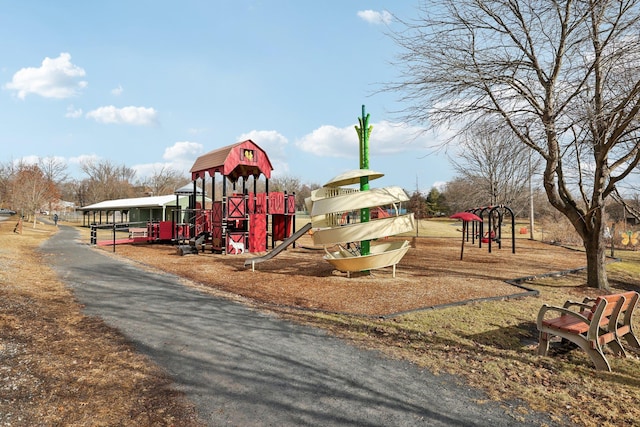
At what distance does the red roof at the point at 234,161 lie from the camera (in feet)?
60.4

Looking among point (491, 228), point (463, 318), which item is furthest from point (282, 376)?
point (491, 228)

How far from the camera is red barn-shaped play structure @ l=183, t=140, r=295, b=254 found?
60.0ft

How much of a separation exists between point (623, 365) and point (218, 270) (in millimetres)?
11257

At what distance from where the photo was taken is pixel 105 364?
4.61 m

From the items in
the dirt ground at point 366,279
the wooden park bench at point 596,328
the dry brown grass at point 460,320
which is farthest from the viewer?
the dirt ground at point 366,279

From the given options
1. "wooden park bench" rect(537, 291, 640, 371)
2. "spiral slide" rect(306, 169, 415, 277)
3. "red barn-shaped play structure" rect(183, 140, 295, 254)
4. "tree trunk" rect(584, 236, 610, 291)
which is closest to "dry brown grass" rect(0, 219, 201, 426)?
"wooden park bench" rect(537, 291, 640, 371)

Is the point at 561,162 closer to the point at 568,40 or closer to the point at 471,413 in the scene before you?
the point at 568,40

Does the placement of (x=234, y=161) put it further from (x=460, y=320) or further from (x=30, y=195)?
(x=30, y=195)

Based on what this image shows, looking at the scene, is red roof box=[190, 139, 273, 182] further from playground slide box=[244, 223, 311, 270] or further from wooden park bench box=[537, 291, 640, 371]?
wooden park bench box=[537, 291, 640, 371]

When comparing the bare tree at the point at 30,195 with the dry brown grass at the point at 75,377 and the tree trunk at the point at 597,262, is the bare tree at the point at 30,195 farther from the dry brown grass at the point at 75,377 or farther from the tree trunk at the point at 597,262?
the tree trunk at the point at 597,262

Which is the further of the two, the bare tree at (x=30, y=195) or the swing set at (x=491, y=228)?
the bare tree at (x=30, y=195)

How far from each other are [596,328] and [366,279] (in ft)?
22.4

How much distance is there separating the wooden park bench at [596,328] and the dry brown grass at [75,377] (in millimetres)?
4856

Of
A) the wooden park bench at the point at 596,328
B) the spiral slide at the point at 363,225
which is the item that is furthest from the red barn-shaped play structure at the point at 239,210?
the wooden park bench at the point at 596,328
